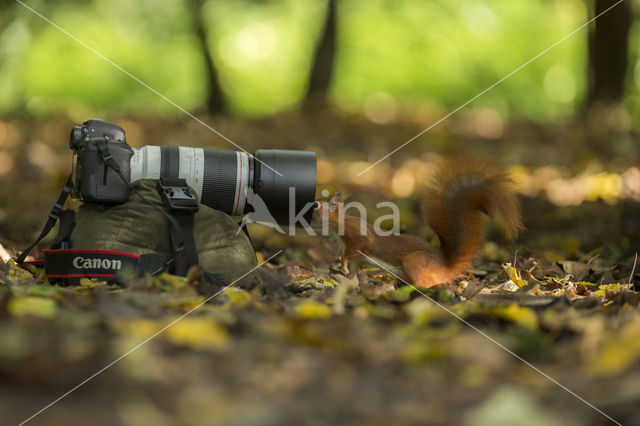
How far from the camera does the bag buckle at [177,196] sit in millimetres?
2516

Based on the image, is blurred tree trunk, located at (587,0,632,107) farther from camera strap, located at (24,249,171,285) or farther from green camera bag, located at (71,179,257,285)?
camera strap, located at (24,249,171,285)

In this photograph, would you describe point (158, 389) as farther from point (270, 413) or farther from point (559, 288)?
point (559, 288)

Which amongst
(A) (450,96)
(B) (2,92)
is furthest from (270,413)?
(A) (450,96)

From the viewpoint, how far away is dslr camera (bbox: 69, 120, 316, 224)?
101 inches

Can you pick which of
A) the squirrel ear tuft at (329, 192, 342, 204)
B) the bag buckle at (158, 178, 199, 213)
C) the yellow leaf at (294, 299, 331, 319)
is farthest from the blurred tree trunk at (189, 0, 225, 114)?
the yellow leaf at (294, 299, 331, 319)

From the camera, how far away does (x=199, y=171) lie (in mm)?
2725

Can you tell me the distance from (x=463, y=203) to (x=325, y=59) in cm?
620

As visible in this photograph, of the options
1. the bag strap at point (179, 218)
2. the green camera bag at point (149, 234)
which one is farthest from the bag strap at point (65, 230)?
the bag strap at point (179, 218)

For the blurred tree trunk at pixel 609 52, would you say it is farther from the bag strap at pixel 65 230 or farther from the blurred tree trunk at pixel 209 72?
the bag strap at pixel 65 230

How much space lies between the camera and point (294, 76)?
18.4 m

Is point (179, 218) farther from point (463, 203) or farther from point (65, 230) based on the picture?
point (463, 203)

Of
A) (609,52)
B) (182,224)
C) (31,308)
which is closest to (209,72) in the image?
(609,52)

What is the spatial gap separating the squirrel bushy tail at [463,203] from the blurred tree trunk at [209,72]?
6.32 metres

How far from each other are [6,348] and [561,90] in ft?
59.5
